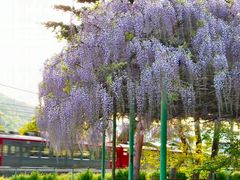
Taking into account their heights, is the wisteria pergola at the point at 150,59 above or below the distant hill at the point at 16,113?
below

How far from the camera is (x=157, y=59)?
5.32 metres

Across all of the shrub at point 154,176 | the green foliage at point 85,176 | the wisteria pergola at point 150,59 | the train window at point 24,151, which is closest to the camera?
the wisteria pergola at point 150,59

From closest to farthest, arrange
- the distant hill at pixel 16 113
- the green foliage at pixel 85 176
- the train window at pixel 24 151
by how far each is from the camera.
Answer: the green foliage at pixel 85 176
the train window at pixel 24 151
the distant hill at pixel 16 113

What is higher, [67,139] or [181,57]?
[181,57]

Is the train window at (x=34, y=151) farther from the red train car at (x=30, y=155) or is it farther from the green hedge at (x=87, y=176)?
the green hedge at (x=87, y=176)

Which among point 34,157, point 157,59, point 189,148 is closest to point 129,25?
point 157,59

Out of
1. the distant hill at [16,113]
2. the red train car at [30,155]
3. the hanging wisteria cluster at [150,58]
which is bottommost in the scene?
the red train car at [30,155]

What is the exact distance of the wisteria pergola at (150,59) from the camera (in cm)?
540

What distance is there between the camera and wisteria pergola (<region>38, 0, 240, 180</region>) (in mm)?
5402

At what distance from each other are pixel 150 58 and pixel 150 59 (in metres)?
0.01

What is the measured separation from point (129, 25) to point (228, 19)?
1.31m

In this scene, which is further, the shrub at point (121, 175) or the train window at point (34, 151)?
the train window at point (34, 151)

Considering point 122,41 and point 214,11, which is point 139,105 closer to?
point 122,41

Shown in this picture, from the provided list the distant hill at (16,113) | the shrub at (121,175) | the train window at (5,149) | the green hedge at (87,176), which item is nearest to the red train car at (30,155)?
the train window at (5,149)
